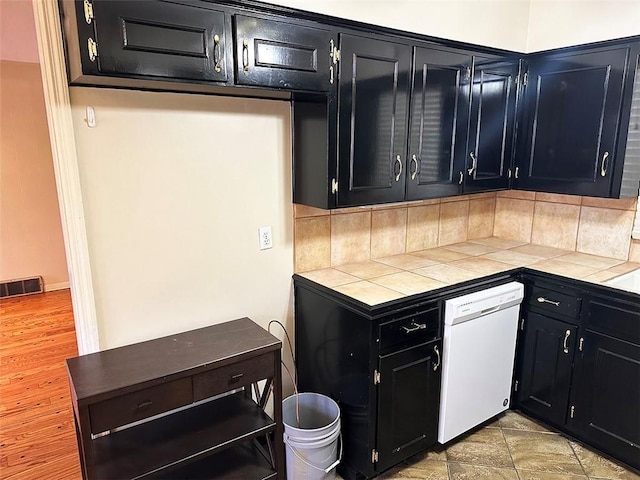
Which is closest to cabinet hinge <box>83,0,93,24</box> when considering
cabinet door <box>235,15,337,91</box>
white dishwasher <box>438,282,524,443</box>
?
cabinet door <box>235,15,337,91</box>

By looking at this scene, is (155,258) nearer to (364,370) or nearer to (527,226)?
(364,370)

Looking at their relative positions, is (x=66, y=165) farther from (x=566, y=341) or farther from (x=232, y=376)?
(x=566, y=341)

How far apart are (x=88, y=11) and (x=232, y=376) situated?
4.49 ft

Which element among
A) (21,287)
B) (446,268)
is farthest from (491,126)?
(21,287)

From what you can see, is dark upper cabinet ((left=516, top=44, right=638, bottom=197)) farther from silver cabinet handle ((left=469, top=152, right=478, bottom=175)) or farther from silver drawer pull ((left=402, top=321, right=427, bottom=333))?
silver drawer pull ((left=402, top=321, right=427, bottom=333))

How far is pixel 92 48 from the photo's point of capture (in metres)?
1.40

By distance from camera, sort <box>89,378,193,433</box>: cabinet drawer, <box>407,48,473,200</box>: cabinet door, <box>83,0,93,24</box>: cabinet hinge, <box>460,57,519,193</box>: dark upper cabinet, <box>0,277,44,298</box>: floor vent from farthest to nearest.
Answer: <box>0,277,44,298</box>: floor vent, <box>460,57,519,193</box>: dark upper cabinet, <box>407,48,473,200</box>: cabinet door, <box>89,378,193,433</box>: cabinet drawer, <box>83,0,93,24</box>: cabinet hinge

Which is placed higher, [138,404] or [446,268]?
[446,268]

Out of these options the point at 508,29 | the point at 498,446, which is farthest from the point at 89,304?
the point at 508,29

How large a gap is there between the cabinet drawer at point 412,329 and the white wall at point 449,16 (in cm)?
143

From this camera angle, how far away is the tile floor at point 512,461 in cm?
220

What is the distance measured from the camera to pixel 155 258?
1922 millimetres

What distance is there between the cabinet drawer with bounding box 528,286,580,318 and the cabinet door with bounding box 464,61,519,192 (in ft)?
2.30

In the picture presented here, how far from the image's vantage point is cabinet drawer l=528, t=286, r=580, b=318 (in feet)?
7.59
